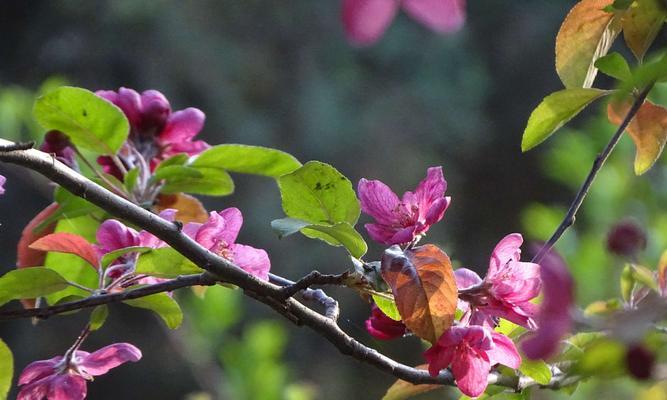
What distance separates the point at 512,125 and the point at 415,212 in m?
3.75

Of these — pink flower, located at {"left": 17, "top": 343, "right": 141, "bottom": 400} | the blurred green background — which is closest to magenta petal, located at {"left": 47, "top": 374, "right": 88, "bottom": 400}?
pink flower, located at {"left": 17, "top": 343, "right": 141, "bottom": 400}

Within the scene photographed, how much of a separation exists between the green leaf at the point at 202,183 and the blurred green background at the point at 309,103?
2707mm

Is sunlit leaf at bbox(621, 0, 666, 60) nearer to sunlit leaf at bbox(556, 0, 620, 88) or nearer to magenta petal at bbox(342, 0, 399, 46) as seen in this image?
sunlit leaf at bbox(556, 0, 620, 88)

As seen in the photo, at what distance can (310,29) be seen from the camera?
404 cm

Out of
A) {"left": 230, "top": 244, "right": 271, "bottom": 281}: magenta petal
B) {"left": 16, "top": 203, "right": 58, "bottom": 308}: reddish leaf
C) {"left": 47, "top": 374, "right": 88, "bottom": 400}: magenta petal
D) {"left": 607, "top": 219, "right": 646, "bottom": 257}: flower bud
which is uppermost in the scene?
{"left": 607, "top": 219, "right": 646, "bottom": 257}: flower bud

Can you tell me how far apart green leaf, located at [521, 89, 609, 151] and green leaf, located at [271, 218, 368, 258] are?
0.09m

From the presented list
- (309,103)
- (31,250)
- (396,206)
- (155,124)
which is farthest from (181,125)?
(309,103)

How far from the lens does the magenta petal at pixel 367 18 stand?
32 cm

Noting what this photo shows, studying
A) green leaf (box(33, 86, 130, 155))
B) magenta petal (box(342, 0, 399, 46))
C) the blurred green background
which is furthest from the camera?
the blurred green background

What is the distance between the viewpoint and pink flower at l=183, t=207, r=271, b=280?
490mm

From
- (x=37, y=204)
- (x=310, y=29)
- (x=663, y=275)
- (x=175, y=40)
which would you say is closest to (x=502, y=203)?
(x=310, y=29)

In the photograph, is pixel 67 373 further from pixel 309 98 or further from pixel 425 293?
pixel 309 98

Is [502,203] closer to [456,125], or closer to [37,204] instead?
[456,125]

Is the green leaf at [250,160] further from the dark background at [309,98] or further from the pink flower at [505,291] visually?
the dark background at [309,98]
